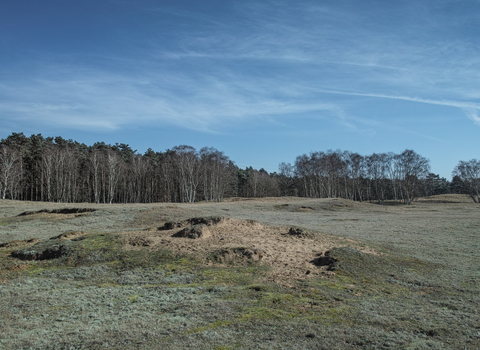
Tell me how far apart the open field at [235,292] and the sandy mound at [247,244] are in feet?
0.19

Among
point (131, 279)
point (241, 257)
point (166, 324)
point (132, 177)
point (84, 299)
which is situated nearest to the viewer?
point (166, 324)

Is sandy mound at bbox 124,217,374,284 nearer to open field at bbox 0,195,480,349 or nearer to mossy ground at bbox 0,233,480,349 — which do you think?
open field at bbox 0,195,480,349

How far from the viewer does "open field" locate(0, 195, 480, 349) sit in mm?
4996

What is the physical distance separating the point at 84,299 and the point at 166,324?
→ 8.73 feet

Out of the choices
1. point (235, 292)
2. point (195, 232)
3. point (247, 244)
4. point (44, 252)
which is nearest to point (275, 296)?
point (235, 292)

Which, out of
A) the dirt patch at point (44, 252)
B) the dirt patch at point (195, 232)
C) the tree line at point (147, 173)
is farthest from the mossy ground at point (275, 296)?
the tree line at point (147, 173)

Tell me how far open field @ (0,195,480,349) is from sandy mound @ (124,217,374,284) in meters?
0.06

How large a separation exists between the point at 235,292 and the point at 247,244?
4.55 metres

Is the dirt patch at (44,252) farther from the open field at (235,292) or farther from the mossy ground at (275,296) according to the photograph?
the mossy ground at (275,296)

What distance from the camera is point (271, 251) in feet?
37.1

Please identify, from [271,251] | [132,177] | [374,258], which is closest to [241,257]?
[271,251]

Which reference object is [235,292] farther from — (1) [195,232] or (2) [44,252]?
(2) [44,252]

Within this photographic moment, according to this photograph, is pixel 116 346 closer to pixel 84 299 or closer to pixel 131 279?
pixel 84 299

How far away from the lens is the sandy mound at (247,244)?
9.98 m
